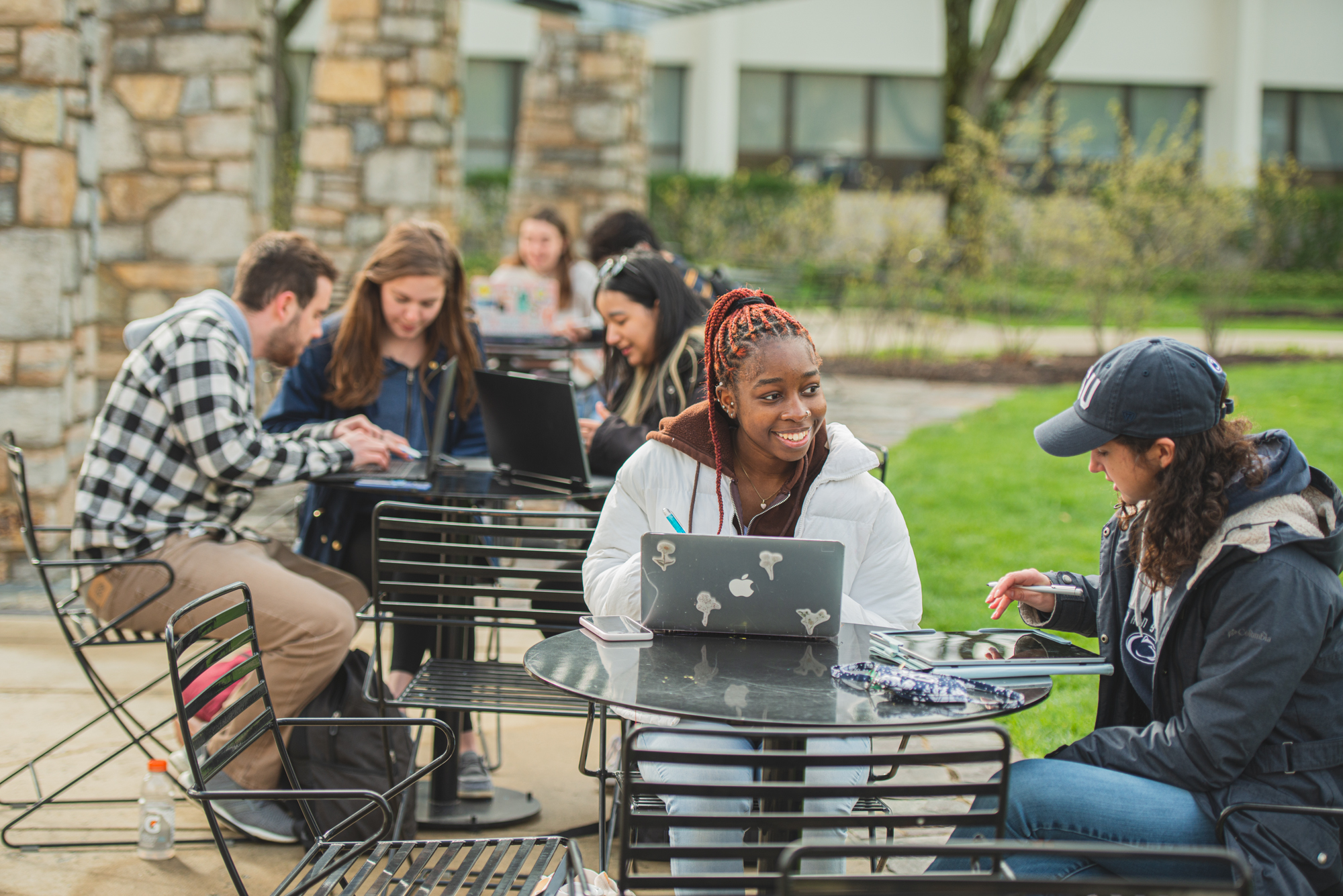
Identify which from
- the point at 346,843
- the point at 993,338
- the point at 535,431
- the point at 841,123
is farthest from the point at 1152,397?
the point at 841,123

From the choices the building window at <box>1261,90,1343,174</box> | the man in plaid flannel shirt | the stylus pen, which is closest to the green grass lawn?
the stylus pen

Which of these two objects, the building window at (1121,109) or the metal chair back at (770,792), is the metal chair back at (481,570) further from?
the building window at (1121,109)

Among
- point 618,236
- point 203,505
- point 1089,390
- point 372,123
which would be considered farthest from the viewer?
point 372,123

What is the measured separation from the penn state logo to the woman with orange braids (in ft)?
1.55

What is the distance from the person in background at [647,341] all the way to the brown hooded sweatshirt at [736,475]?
107 cm

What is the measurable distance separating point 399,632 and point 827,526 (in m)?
1.80

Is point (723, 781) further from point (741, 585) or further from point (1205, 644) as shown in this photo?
point (1205, 644)

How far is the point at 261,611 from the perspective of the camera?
349cm

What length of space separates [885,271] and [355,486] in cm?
1035

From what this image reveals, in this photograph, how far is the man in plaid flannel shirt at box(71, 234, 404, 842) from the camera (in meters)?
3.51

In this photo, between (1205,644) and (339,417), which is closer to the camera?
(1205,644)

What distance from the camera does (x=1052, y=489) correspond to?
25.5 ft

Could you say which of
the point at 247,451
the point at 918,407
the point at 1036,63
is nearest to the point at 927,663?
the point at 247,451

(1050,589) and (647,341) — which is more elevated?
(647,341)
